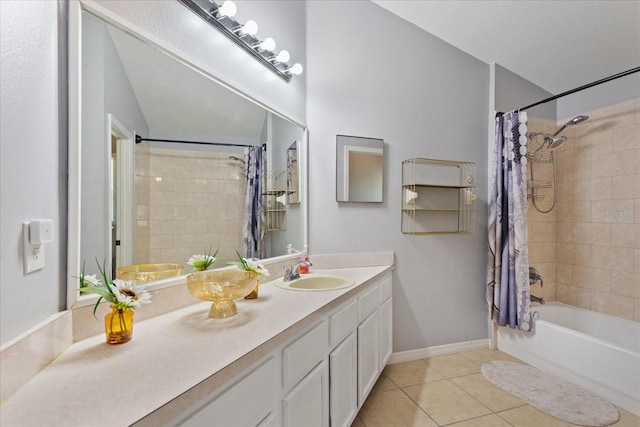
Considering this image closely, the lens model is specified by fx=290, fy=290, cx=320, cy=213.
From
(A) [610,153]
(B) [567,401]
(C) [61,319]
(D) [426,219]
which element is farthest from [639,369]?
(C) [61,319]

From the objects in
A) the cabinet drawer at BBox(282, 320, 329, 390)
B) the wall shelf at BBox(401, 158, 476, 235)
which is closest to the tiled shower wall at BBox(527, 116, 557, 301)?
the wall shelf at BBox(401, 158, 476, 235)

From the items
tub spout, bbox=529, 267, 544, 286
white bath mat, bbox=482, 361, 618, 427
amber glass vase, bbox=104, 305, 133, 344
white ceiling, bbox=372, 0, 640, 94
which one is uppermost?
white ceiling, bbox=372, 0, 640, 94

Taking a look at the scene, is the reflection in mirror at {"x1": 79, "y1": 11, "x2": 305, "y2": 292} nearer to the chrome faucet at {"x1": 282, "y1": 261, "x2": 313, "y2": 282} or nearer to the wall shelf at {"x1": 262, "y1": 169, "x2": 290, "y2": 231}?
the wall shelf at {"x1": 262, "y1": 169, "x2": 290, "y2": 231}

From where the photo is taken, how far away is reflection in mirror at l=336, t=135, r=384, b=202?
7.55 feet

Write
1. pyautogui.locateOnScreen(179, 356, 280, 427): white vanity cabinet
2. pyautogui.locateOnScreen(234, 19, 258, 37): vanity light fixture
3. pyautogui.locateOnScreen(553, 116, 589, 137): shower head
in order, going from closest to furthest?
pyautogui.locateOnScreen(179, 356, 280, 427): white vanity cabinet
pyautogui.locateOnScreen(234, 19, 258, 37): vanity light fixture
pyautogui.locateOnScreen(553, 116, 589, 137): shower head

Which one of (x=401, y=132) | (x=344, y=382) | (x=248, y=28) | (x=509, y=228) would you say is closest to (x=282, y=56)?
(x=248, y=28)

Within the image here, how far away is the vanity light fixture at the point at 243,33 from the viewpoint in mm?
1407

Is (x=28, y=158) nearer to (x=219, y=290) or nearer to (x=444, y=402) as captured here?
(x=219, y=290)

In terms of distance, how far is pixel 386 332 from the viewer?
217 centimetres

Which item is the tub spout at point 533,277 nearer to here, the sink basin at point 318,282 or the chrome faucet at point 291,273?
the sink basin at point 318,282

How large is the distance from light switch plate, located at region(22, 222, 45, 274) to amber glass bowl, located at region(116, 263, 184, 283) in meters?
0.32

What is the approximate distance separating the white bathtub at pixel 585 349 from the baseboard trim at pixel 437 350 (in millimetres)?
178

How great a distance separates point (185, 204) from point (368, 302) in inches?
48.5

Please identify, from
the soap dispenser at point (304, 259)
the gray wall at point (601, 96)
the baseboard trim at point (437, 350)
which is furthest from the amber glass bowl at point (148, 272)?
the gray wall at point (601, 96)
